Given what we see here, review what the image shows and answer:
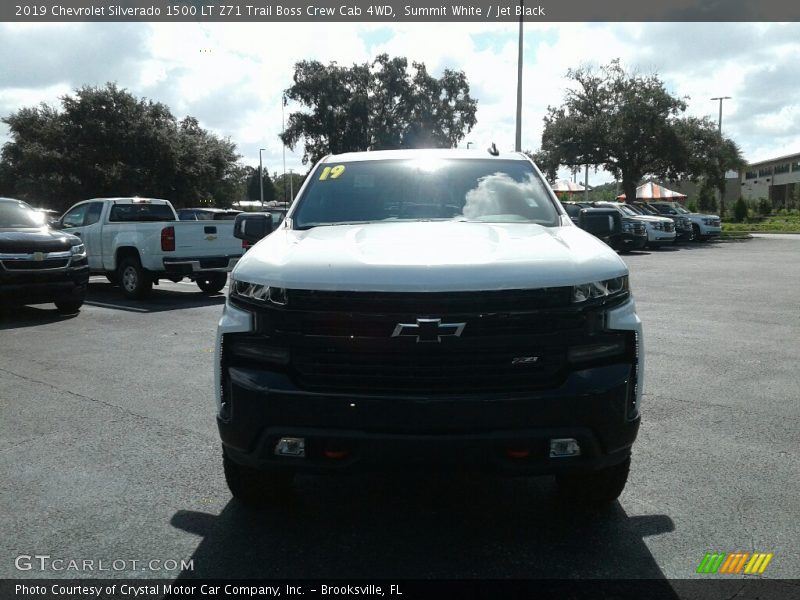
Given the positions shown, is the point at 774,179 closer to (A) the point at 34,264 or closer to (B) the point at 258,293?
(A) the point at 34,264

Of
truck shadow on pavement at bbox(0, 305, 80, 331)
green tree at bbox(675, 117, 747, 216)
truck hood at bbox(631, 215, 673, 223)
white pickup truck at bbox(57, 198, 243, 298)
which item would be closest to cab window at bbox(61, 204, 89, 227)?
white pickup truck at bbox(57, 198, 243, 298)

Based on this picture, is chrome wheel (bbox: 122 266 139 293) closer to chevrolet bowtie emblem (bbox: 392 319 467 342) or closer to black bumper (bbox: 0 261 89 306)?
black bumper (bbox: 0 261 89 306)

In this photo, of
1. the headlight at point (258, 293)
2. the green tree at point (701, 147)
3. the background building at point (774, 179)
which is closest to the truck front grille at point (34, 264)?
the headlight at point (258, 293)

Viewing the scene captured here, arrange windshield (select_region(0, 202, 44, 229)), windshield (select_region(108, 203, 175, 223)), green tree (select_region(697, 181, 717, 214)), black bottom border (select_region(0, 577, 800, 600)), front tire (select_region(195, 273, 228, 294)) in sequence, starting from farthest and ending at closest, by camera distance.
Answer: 1. green tree (select_region(697, 181, 717, 214))
2. windshield (select_region(108, 203, 175, 223))
3. front tire (select_region(195, 273, 228, 294))
4. windshield (select_region(0, 202, 44, 229))
5. black bottom border (select_region(0, 577, 800, 600))

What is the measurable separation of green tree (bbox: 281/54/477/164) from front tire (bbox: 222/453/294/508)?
4856 centimetres

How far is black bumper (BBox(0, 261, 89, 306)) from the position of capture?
10352mm

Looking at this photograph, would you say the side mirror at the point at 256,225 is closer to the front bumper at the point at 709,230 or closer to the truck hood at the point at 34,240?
the truck hood at the point at 34,240

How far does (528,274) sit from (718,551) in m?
1.51

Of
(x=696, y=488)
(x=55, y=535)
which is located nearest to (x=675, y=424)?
(x=696, y=488)

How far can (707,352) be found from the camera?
7910mm

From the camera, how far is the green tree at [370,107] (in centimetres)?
5162

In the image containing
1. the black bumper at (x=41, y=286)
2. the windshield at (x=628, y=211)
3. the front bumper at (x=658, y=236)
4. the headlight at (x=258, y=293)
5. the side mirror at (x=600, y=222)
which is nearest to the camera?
the headlight at (x=258, y=293)

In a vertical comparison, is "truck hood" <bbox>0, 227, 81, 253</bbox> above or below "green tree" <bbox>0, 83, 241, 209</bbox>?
below

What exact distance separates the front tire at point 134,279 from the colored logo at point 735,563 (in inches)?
449
